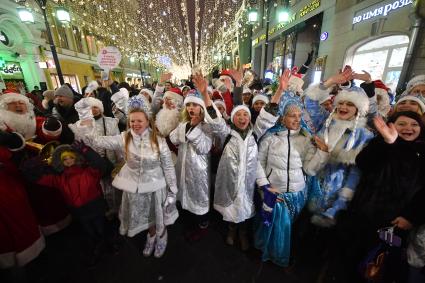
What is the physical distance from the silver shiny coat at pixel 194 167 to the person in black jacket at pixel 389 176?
1.71m

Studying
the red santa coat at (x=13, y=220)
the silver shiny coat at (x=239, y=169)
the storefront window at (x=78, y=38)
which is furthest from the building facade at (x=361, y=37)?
the storefront window at (x=78, y=38)

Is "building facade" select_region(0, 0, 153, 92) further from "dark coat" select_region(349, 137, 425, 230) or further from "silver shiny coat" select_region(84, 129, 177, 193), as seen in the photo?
"dark coat" select_region(349, 137, 425, 230)

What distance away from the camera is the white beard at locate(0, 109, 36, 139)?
8.63 feet

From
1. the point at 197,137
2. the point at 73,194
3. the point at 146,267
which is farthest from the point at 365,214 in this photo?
the point at 73,194

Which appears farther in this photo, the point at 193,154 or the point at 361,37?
the point at 361,37

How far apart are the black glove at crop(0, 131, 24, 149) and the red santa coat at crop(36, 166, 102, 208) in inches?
20.6

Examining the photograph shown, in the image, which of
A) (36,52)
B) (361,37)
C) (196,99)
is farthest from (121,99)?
(36,52)

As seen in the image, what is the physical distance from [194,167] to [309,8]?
590 inches

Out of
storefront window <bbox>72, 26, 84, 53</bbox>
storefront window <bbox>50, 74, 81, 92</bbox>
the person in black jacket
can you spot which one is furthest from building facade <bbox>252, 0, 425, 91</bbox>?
storefront window <bbox>72, 26, 84, 53</bbox>

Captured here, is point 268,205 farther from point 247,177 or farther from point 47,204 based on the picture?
point 47,204

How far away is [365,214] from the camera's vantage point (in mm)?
2043

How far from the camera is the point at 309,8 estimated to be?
1285cm

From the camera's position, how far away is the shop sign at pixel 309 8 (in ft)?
39.6

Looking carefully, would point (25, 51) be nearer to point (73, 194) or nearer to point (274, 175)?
point (73, 194)
